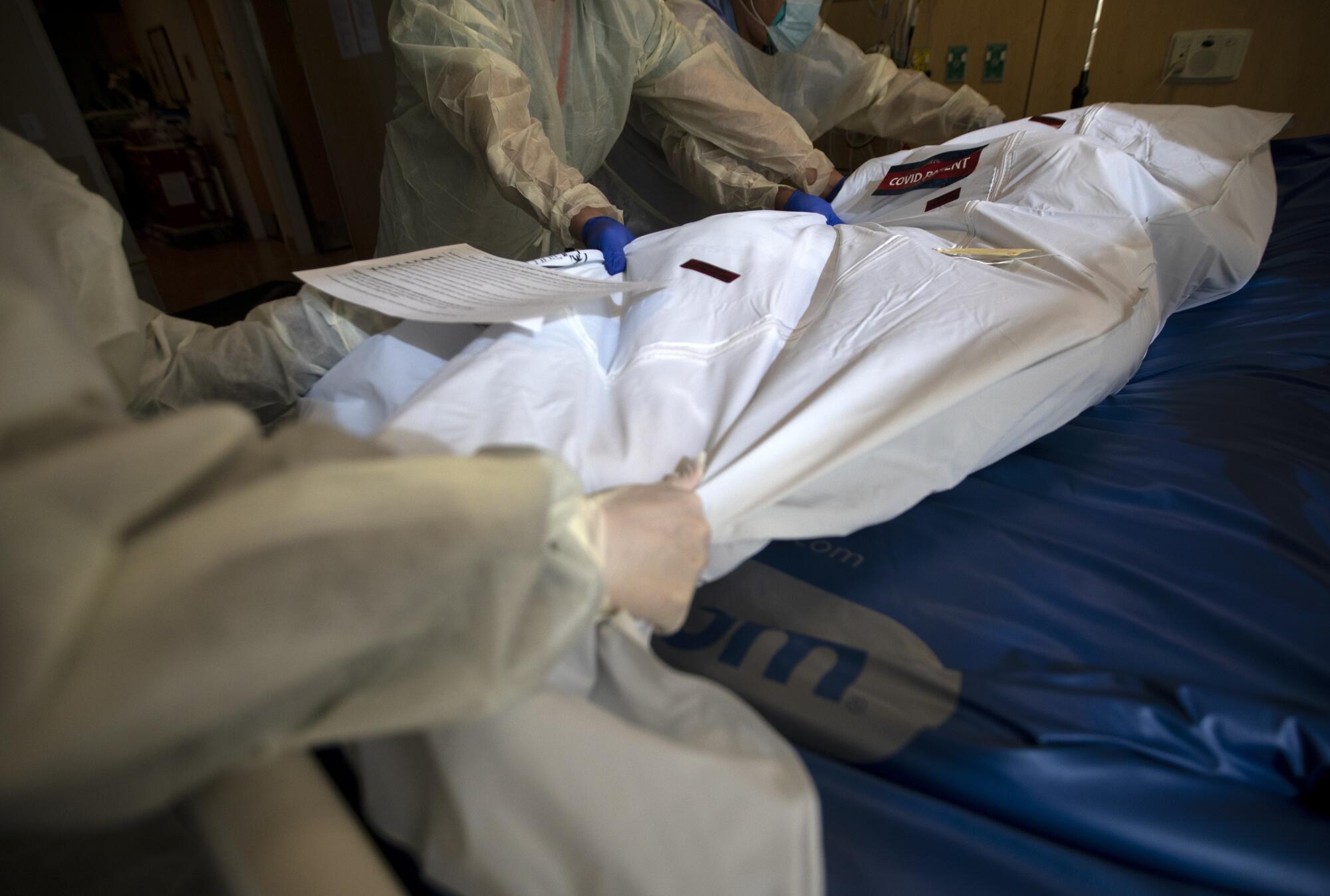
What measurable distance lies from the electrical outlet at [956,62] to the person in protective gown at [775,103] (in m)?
0.29

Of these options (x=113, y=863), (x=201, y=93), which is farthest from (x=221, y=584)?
(x=201, y=93)

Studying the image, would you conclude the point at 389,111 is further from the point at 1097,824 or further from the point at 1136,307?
the point at 1097,824

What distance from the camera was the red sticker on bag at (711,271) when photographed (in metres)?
0.68

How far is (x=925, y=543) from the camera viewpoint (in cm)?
56

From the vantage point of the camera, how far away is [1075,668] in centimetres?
45

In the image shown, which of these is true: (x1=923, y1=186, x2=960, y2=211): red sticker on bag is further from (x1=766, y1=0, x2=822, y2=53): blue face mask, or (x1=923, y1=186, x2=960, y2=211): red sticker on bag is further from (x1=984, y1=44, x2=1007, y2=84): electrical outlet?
(x1=984, y1=44, x2=1007, y2=84): electrical outlet

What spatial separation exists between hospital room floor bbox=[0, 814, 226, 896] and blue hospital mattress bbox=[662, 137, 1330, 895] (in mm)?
344

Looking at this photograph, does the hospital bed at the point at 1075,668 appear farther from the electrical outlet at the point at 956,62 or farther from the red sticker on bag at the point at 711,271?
the electrical outlet at the point at 956,62

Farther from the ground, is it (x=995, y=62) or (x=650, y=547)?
(x=995, y=62)

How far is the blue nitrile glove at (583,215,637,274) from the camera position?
81 centimetres

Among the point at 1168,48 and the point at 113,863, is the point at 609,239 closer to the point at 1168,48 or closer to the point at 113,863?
the point at 113,863

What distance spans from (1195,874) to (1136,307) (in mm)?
524

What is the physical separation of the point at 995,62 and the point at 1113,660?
1.87m

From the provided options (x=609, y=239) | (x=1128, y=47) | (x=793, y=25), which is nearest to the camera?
(x=609, y=239)
